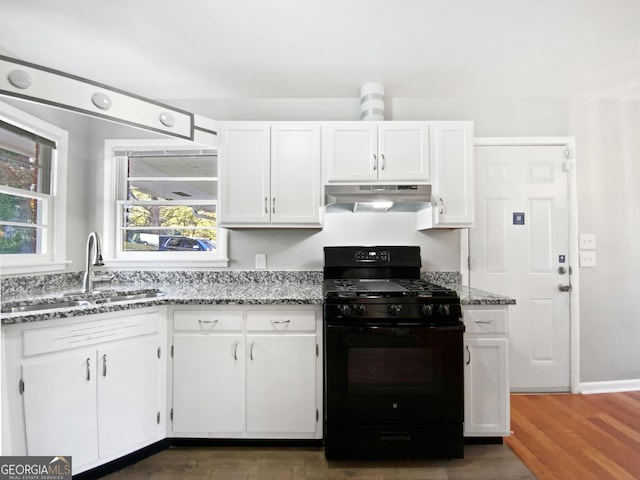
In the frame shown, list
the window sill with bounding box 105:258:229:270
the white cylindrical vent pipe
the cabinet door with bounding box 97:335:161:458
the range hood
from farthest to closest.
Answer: the window sill with bounding box 105:258:229:270
the white cylindrical vent pipe
the range hood
the cabinet door with bounding box 97:335:161:458

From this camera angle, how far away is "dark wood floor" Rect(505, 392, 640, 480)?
70.0 inches

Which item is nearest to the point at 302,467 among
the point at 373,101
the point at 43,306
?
the point at 43,306

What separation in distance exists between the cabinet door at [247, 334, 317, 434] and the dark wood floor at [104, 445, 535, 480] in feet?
0.48

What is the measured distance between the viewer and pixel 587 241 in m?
2.69

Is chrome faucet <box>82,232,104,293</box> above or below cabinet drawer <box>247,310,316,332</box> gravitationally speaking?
above

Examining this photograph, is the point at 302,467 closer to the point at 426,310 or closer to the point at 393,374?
the point at 393,374

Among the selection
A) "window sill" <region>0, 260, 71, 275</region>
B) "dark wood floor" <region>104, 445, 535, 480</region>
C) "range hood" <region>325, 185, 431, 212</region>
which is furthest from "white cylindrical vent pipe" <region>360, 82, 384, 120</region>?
"window sill" <region>0, 260, 71, 275</region>

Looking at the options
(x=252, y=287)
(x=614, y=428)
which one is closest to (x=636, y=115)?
(x=614, y=428)

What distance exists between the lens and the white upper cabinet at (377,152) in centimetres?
231

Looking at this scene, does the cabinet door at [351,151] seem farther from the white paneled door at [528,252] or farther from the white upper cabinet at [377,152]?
the white paneled door at [528,252]

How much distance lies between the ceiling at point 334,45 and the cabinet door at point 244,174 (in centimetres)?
46

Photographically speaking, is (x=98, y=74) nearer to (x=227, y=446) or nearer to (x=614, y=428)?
(x=227, y=446)

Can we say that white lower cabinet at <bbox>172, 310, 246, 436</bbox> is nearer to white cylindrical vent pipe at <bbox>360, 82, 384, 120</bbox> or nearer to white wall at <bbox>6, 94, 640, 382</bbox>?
white wall at <bbox>6, 94, 640, 382</bbox>

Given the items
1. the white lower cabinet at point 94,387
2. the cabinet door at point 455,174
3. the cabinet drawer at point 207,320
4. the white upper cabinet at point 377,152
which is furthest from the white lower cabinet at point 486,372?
the white lower cabinet at point 94,387
